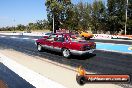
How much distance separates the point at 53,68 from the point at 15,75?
2.32 meters

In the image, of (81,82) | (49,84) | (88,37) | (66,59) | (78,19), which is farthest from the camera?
(78,19)

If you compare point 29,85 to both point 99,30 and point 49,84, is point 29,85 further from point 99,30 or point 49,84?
point 99,30

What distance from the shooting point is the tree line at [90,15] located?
2298 inches

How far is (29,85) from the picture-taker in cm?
982

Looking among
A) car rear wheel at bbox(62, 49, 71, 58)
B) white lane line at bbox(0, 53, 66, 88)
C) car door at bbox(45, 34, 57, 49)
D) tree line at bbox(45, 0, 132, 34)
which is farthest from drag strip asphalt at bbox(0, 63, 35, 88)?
tree line at bbox(45, 0, 132, 34)

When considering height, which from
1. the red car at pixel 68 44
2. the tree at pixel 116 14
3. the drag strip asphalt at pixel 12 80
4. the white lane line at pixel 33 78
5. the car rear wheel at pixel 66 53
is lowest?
the drag strip asphalt at pixel 12 80

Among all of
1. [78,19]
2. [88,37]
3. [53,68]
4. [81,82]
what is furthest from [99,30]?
[81,82]

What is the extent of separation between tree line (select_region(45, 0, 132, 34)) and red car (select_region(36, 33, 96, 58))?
39338mm

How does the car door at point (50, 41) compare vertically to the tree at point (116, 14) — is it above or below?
below

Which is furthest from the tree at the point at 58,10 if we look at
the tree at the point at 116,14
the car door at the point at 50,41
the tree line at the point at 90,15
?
the car door at the point at 50,41

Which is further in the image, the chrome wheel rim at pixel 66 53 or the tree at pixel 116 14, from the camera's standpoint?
the tree at pixel 116 14

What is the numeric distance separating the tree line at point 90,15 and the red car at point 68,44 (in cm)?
3934

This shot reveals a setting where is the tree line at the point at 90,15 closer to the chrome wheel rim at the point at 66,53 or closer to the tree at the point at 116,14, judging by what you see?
the tree at the point at 116,14

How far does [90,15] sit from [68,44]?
5237cm
